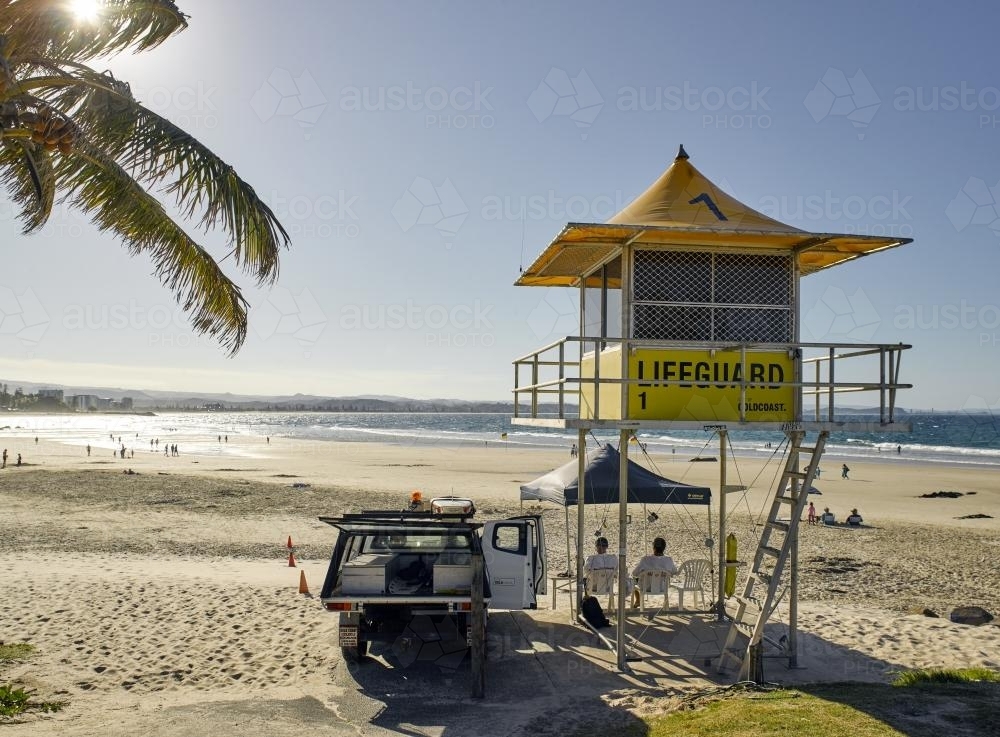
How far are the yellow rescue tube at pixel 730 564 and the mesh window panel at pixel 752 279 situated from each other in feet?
14.1

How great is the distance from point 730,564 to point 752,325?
4.58m

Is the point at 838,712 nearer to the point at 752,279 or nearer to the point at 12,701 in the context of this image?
the point at 752,279

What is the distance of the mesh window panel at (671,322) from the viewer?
10617 millimetres

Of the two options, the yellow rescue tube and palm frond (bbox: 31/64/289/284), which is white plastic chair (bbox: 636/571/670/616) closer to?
the yellow rescue tube

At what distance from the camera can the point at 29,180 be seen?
34.2 ft

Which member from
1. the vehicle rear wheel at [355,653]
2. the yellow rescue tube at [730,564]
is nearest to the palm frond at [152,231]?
the vehicle rear wheel at [355,653]

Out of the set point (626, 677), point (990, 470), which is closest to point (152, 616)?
point (626, 677)

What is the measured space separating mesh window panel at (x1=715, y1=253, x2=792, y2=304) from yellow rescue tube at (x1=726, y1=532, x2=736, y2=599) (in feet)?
14.1

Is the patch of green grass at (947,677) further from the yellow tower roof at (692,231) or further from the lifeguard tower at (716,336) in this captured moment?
the yellow tower roof at (692,231)

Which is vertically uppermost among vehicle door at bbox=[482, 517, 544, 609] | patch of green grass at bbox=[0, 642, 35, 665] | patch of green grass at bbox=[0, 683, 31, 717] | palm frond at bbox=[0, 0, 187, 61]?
palm frond at bbox=[0, 0, 187, 61]

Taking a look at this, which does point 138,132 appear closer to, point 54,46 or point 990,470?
point 54,46

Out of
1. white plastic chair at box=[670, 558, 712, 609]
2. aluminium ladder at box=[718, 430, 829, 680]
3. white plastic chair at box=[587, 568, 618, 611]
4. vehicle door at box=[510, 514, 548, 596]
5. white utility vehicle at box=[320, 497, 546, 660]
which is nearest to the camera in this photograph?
aluminium ladder at box=[718, 430, 829, 680]

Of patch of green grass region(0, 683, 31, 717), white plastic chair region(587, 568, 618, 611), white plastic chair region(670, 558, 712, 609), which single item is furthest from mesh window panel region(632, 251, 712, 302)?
patch of green grass region(0, 683, 31, 717)

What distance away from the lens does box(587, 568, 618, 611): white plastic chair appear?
13062mm
